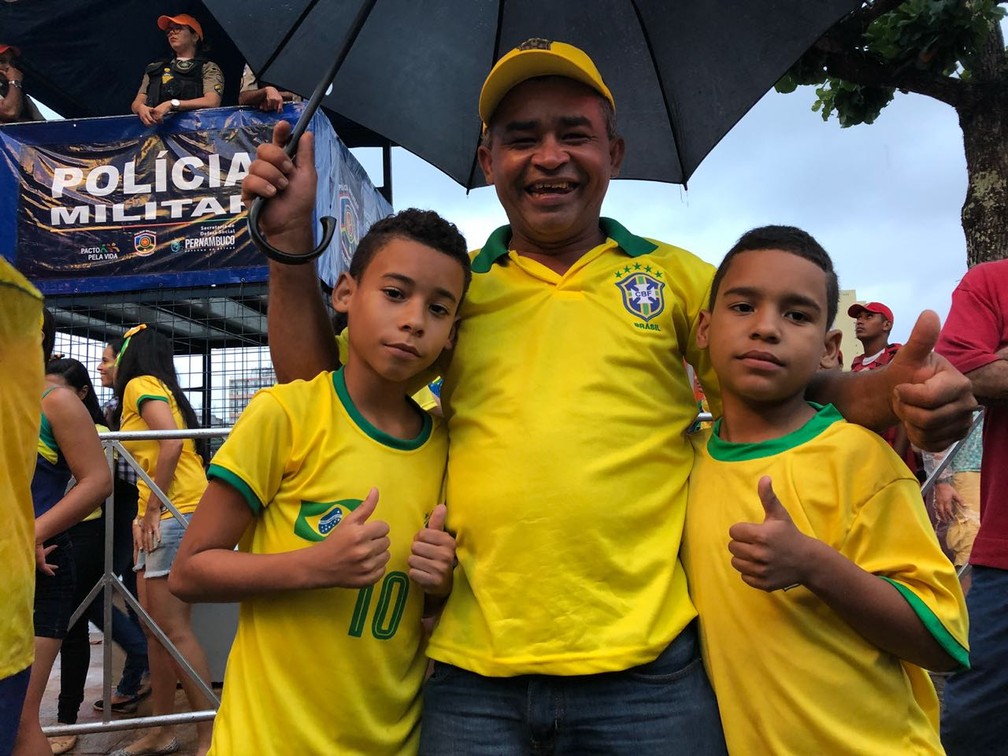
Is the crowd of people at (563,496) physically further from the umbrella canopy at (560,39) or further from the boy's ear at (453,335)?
the umbrella canopy at (560,39)

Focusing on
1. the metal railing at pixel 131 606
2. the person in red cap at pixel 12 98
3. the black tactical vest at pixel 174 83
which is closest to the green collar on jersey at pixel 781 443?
the metal railing at pixel 131 606

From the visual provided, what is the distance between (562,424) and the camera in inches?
58.2

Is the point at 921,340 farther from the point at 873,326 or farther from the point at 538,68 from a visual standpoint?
the point at 873,326

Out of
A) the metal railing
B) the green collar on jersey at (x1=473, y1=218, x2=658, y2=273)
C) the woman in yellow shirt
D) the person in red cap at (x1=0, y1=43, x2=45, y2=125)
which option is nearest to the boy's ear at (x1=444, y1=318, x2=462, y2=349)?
the green collar on jersey at (x1=473, y1=218, x2=658, y2=273)

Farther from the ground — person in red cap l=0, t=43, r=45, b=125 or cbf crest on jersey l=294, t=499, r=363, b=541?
person in red cap l=0, t=43, r=45, b=125

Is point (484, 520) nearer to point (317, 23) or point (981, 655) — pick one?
point (317, 23)

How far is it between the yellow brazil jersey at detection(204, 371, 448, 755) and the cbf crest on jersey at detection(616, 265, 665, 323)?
0.54 m

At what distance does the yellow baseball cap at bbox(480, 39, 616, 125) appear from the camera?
1647 mm

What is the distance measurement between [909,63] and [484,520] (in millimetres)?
4777

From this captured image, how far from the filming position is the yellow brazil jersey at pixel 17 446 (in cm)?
154

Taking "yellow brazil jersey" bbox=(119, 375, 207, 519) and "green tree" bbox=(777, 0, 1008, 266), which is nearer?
"yellow brazil jersey" bbox=(119, 375, 207, 519)

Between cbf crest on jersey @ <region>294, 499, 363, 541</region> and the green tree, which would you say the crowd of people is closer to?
cbf crest on jersey @ <region>294, 499, 363, 541</region>

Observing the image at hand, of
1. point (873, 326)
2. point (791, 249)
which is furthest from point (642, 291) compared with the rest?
point (873, 326)

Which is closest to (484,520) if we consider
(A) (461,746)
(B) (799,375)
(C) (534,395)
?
(C) (534,395)
